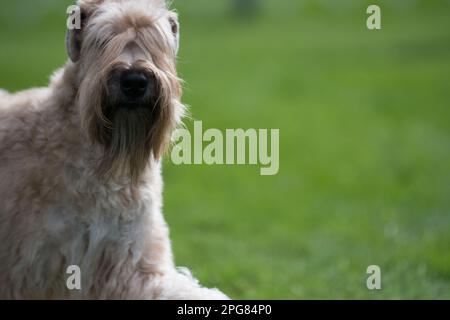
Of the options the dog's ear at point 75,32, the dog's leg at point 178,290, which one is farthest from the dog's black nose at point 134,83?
the dog's leg at point 178,290

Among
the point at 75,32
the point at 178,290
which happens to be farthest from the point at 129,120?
the point at 178,290

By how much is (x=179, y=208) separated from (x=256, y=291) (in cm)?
422

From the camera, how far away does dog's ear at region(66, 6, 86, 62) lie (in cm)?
625

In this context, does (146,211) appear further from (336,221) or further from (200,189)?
(200,189)

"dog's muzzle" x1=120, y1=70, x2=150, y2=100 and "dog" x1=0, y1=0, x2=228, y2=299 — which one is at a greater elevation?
"dog's muzzle" x1=120, y1=70, x2=150, y2=100

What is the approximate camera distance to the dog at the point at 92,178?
6.08m

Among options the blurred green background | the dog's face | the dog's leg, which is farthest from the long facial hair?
the blurred green background

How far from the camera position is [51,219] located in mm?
6125

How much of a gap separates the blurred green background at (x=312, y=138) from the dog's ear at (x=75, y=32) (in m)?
2.78

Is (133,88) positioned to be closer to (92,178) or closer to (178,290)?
(92,178)

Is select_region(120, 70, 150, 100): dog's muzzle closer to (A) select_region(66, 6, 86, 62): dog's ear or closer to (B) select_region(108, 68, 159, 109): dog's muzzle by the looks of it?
(B) select_region(108, 68, 159, 109): dog's muzzle

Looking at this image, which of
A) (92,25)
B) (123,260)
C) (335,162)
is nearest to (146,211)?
(123,260)

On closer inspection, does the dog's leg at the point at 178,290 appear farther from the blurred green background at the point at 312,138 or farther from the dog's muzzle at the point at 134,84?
the blurred green background at the point at 312,138
